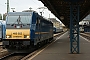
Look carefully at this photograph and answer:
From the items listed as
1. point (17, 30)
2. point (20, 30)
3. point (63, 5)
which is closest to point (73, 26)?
point (20, 30)

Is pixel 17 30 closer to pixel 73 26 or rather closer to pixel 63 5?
pixel 73 26

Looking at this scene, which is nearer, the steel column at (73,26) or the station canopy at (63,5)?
the steel column at (73,26)

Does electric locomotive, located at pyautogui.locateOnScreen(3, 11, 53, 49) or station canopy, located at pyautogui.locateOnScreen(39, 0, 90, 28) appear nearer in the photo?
electric locomotive, located at pyautogui.locateOnScreen(3, 11, 53, 49)

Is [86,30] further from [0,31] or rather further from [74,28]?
[74,28]

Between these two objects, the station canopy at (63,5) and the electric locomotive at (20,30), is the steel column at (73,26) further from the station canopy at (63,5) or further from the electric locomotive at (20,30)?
the electric locomotive at (20,30)

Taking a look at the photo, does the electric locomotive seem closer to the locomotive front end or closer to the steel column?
the locomotive front end

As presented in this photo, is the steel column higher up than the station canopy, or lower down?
lower down

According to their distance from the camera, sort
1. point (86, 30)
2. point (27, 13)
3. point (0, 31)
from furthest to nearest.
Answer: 1. point (86, 30)
2. point (0, 31)
3. point (27, 13)

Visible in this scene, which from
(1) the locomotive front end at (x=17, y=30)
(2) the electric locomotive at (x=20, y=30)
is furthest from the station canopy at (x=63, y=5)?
(1) the locomotive front end at (x=17, y=30)

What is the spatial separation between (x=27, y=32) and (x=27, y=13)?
170cm

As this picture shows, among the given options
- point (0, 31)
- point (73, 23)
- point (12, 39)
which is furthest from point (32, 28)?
point (0, 31)

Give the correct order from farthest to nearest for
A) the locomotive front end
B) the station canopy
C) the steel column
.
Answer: the station canopy → the locomotive front end → the steel column

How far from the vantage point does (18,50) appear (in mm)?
17922

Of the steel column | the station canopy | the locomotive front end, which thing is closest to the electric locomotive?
the locomotive front end
